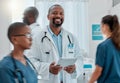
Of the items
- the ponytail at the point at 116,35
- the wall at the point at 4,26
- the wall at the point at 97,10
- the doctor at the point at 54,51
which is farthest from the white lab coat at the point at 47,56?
the wall at the point at 97,10

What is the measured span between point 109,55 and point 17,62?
1201 mm

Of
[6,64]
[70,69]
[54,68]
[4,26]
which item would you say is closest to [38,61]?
[54,68]

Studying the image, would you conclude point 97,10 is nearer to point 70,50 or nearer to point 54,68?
point 70,50

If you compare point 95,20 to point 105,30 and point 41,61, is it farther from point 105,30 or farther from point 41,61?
point 41,61

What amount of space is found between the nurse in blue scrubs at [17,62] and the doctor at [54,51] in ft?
2.39

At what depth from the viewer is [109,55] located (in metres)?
2.56

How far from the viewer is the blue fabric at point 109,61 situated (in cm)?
257

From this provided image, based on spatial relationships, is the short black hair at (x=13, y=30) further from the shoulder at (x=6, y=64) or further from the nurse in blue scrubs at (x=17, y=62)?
the shoulder at (x=6, y=64)

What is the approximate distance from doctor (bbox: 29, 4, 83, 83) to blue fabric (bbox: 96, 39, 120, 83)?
24 centimetres

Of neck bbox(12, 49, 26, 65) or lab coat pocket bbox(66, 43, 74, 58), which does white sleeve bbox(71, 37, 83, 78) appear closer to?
lab coat pocket bbox(66, 43, 74, 58)

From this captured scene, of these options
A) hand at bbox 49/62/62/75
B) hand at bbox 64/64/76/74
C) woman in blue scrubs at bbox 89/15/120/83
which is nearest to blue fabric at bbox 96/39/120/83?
woman in blue scrubs at bbox 89/15/120/83

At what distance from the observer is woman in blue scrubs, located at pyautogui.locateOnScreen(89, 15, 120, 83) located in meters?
2.57

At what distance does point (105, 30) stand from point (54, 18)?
56cm

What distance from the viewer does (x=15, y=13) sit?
385 cm
